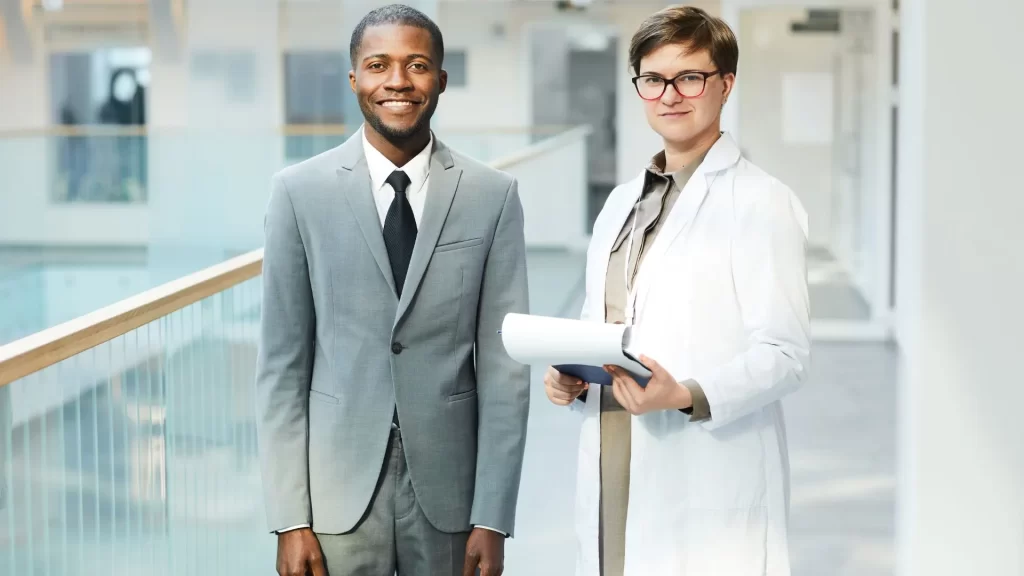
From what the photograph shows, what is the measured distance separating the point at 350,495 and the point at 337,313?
1.03 feet

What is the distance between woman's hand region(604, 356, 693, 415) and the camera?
2.02 m

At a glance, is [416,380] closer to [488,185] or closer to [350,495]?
[350,495]

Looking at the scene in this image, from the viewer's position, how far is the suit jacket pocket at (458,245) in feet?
7.29

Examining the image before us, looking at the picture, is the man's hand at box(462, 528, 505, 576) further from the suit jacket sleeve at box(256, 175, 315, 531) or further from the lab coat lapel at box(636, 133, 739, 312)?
the lab coat lapel at box(636, 133, 739, 312)

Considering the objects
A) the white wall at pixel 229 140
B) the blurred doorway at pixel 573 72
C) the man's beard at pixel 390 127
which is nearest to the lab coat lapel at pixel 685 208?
the man's beard at pixel 390 127

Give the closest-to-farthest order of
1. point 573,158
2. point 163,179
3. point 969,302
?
point 969,302 < point 163,179 < point 573,158

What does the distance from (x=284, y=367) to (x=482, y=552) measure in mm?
472

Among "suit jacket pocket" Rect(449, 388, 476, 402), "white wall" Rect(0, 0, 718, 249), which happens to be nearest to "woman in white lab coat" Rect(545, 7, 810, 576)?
"suit jacket pocket" Rect(449, 388, 476, 402)

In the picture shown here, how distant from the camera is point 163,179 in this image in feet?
36.8

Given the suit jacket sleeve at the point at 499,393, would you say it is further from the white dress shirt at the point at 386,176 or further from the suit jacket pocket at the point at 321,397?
the suit jacket pocket at the point at 321,397

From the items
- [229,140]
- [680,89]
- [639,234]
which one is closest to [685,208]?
Result: [639,234]

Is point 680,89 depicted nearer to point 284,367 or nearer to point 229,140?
point 284,367

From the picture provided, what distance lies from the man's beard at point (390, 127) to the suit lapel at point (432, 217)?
0.30 feet

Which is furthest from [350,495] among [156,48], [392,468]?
[156,48]
